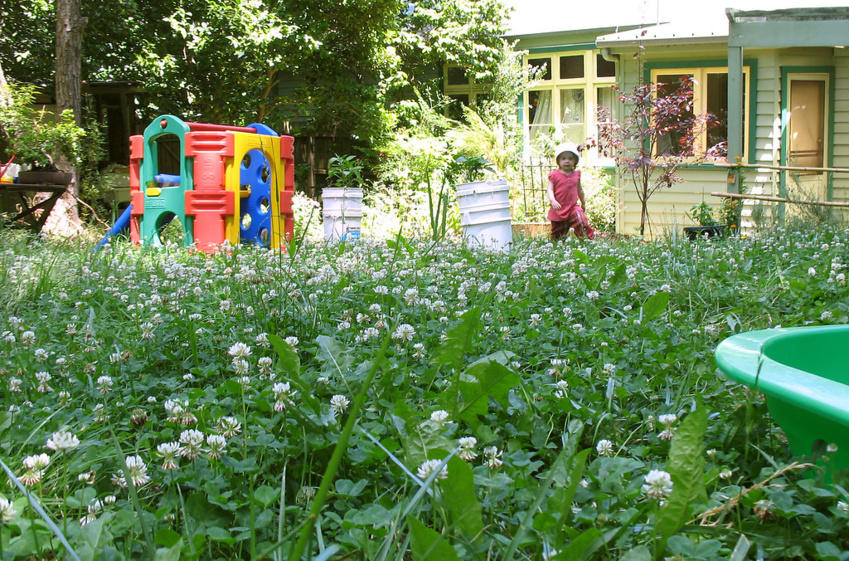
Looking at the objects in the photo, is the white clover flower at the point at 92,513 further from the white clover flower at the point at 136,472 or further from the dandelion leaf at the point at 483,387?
the dandelion leaf at the point at 483,387

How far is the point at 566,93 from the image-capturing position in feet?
61.3

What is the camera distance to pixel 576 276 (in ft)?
13.8

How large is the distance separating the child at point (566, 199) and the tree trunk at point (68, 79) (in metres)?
6.97

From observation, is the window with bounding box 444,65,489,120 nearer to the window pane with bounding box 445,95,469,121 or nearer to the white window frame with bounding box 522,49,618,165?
the window pane with bounding box 445,95,469,121

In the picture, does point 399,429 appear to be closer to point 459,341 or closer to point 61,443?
point 459,341

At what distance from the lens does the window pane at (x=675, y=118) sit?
12.1m

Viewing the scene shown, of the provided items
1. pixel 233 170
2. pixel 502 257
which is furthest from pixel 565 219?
pixel 502 257

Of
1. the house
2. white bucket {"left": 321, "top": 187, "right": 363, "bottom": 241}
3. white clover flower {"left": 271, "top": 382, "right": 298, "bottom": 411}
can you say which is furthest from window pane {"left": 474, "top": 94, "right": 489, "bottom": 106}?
white clover flower {"left": 271, "top": 382, "right": 298, "bottom": 411}

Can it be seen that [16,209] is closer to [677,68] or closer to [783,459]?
[677,68]

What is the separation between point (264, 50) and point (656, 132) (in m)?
8.22

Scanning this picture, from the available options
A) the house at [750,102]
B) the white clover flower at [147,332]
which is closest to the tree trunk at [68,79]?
the house at [750,102]

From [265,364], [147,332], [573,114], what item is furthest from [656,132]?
[265,364]

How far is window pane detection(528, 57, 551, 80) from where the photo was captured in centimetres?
1849

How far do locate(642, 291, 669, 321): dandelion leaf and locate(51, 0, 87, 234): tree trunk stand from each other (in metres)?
10.2
